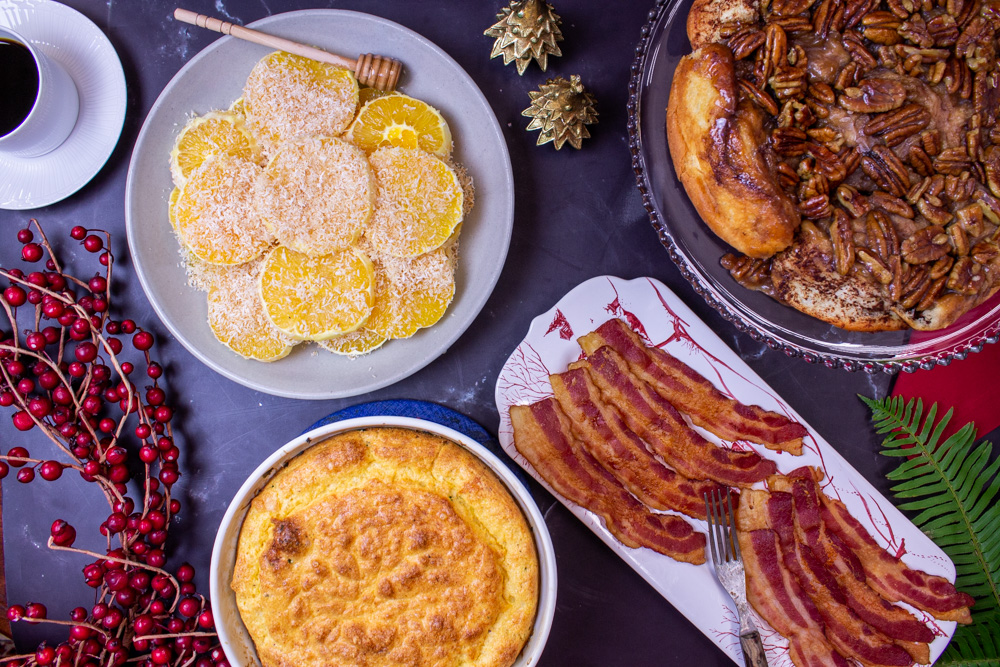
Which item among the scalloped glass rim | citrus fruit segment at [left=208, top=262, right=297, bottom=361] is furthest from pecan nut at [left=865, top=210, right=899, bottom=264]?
citrus fruit segment at [left=208, top=262, right=297, bottom=361]

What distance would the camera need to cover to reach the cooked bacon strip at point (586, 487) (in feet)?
7.22

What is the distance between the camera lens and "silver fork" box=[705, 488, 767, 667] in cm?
215

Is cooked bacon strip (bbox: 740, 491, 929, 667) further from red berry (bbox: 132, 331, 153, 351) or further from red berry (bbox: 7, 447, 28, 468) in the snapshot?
red berry (bbox: 7, 447, 28, 468)

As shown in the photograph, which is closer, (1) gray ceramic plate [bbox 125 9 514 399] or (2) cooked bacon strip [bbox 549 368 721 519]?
(1) gray ceramic plate [bbox 125 9 514 399]

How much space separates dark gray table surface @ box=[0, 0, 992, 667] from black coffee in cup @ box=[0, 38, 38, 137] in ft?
1.04

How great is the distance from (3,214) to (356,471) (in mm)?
1768

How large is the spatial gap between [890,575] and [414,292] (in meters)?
2.01

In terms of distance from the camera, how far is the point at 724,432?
225cm

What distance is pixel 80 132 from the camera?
2.19 meters

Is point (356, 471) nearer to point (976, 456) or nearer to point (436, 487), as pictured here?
point (436, 487)

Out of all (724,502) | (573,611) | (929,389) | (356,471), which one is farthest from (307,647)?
(929,389)

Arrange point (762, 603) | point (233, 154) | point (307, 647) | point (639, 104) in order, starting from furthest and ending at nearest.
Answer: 1. point (762, 603)
2. point (233, 154)
3. point (639, 104)
4. point (307, 647)

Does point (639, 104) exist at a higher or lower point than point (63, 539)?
higher

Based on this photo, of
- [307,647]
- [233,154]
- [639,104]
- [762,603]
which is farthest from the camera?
[762,603]
